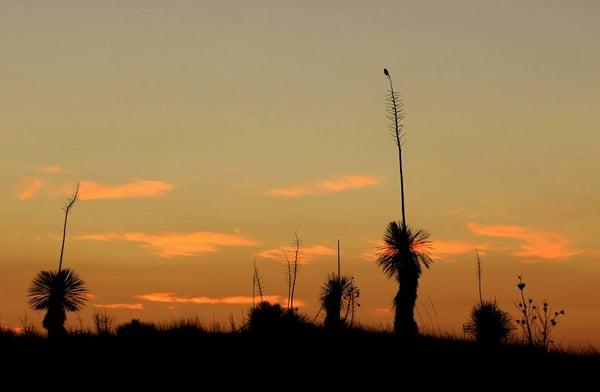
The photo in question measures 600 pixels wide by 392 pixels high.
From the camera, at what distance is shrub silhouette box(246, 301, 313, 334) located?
1213 inches

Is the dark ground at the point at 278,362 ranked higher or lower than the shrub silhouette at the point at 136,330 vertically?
lower

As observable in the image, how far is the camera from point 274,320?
31.1 metres

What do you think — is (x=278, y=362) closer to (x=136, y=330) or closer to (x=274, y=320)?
(x=274, y=320)

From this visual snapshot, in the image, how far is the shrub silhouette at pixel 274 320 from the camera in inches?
1213

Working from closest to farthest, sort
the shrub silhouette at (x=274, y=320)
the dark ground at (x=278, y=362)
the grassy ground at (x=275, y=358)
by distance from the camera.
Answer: the dark ground at (x=278, y=362) < the grassy ground at (x=275, y=358) < the shrub silhouette at (x=274, y=320)

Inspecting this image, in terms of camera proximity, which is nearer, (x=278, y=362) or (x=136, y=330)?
(x=278, y=362)

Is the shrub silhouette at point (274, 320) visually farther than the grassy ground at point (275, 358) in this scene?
Yes

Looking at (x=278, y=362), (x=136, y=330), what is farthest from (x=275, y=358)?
(x=136, y=330)

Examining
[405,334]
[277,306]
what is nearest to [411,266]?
[405,334]

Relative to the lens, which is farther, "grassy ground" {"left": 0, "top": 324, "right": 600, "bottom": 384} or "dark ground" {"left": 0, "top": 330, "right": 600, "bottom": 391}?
"grassy ground" {"left": 0, "top": 324, "right": 600, "bottom": 384}

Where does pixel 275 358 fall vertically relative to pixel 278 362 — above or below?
above

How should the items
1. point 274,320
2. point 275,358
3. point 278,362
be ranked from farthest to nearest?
point 274,320, point 275,358, point 278,362

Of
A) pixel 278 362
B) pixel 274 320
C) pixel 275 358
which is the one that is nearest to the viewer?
pixel 278 362

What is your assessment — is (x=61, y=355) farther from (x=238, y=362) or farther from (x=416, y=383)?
(x=416, y=383)
